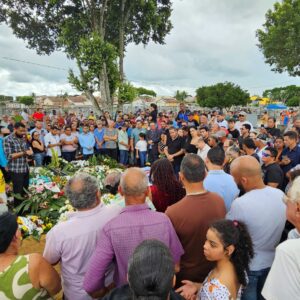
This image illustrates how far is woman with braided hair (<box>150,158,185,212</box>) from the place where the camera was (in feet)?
10.0

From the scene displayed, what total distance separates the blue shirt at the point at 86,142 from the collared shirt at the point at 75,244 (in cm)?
725

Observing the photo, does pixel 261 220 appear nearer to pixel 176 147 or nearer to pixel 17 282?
pixel 17 282

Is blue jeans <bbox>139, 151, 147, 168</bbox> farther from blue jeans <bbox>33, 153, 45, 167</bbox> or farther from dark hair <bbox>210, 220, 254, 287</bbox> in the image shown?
dark hair <bbox>210, 220, 254, 287</bbox>

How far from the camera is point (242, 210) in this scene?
2350 mm

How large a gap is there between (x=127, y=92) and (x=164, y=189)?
12.4 m

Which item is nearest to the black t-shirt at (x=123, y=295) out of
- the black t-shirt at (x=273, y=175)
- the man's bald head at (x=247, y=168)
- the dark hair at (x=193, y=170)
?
the dark hair at (x=193, y=170)

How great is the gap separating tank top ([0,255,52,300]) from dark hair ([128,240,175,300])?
857 millimetres

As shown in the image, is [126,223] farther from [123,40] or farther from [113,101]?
[123,40]

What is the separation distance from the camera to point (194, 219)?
222 centimetres

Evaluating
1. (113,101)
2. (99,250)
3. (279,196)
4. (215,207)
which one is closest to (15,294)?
(99,250)

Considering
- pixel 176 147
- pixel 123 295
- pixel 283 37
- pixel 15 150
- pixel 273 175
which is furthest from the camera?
pixel 283 37

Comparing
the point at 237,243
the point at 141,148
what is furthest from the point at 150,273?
the point at 141,148

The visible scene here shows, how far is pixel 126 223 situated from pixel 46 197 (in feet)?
13.1

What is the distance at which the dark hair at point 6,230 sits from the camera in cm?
172
